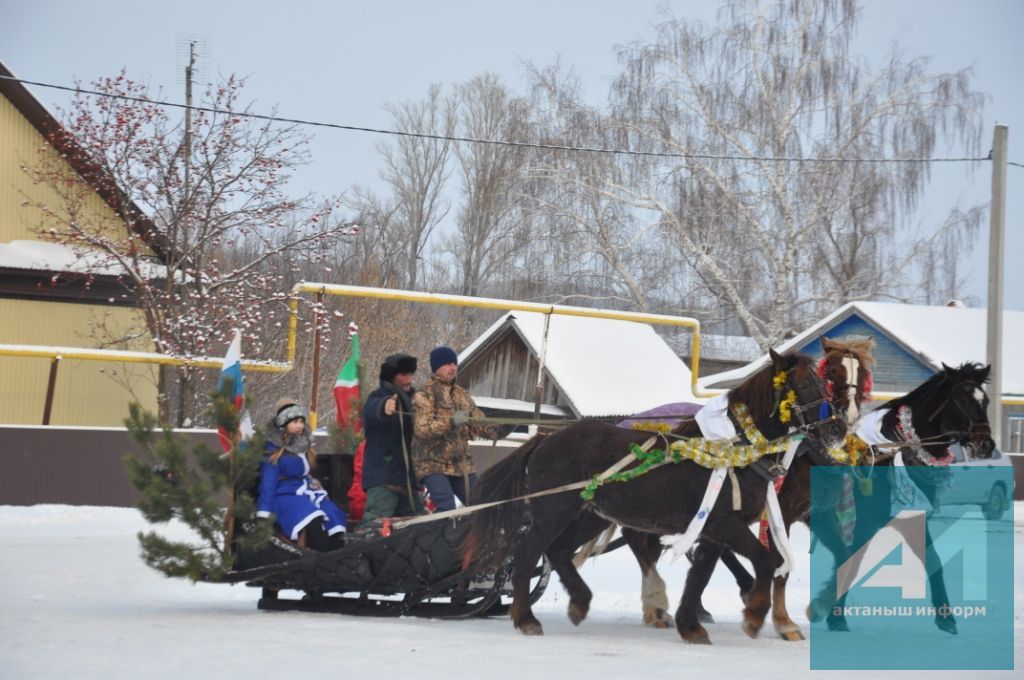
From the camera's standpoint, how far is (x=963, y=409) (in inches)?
322

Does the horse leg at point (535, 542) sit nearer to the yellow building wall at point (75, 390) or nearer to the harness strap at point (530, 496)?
the harness strap at point (530, 496)

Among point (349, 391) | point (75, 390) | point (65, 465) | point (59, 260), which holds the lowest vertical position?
Answer: point (65, 465)

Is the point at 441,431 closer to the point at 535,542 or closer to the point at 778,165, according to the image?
the point at 535,542

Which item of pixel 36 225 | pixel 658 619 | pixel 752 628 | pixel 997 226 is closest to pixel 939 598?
pixel 752 628

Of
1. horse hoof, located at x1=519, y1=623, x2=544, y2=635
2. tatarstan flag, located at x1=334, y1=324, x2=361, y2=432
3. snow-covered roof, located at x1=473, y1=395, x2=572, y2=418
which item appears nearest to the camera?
horse hoof, located at x1=519, y1=623, x2=544, y2=635

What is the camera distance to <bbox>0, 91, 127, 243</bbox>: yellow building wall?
20.6m

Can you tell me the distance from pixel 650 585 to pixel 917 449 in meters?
2.02

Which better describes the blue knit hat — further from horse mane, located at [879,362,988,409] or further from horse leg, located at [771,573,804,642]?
horse mane, located at [879,362,988,409]

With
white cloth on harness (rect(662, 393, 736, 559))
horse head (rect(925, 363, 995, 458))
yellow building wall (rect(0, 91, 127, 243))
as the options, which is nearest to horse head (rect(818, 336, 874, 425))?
white cloth on harness (rect(662, 393, 736, 559))

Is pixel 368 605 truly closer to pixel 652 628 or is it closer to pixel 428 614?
pixel 428 614

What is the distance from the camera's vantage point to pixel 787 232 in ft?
93.6

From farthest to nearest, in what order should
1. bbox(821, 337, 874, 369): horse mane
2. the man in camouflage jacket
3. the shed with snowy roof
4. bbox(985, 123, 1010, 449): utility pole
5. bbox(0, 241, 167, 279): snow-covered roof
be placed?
the shed with snowy roof
bbox(0, 241, 167, 279): snow-covered roof
bbox(985, 123, 1010, 449): utility pole
the man in camouflage jacket
bbox(821, 337, 874, 369): horse mane

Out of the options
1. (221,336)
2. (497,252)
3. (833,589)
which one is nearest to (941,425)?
(833,589)

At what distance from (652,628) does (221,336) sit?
1290cm
